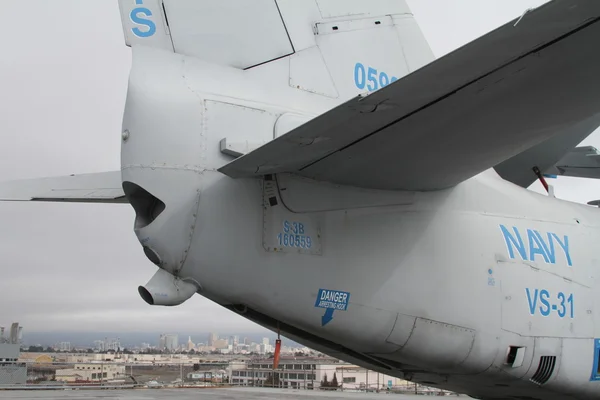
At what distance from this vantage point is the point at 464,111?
405 cm

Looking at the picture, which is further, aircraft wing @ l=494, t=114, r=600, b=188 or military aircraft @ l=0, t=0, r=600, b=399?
aircraft wing @ l=494, t=114, r=600, b=188

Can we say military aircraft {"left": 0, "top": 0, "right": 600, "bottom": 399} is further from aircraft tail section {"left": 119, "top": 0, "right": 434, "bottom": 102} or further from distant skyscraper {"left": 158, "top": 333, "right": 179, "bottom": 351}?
distant skyscraper {"left": 158, "top": 333, "right": 179, "bottom": 351}

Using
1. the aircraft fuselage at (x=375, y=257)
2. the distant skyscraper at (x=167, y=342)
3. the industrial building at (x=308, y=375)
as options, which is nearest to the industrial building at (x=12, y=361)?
the industrial building at (x=308, y=375)

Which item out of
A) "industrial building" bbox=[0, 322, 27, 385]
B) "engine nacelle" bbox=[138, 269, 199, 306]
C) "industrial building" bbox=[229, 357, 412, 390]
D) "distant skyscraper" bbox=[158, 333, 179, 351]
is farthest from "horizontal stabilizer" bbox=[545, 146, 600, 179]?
"distant skyscraper" bbox=[158, 333, 179, 351]

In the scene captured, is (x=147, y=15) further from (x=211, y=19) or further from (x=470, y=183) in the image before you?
(x=470, y=183)

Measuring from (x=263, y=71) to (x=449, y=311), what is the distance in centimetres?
270

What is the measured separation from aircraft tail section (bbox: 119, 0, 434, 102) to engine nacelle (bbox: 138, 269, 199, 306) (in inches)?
71.1

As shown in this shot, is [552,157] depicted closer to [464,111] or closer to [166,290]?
[464,111]

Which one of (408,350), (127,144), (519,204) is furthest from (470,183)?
(127,144)

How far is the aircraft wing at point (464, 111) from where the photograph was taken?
11.0ft

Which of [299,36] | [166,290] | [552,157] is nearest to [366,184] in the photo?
[299,36]

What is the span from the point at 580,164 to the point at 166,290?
6.14 meters

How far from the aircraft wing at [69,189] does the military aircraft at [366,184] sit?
26mm

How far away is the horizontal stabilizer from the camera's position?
790cm
